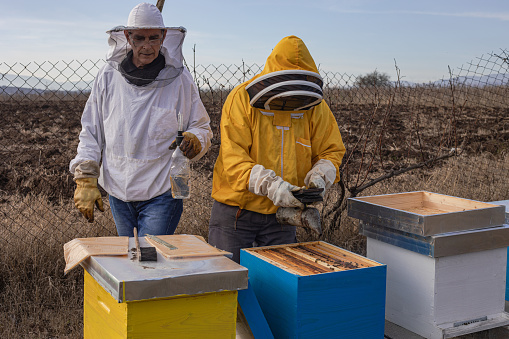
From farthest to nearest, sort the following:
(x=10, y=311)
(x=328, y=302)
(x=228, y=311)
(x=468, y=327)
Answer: (x=10, y=311) → (x=468, y=327) → (x=328, y=302) → (x=228, y=311)

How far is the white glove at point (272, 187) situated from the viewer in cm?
253

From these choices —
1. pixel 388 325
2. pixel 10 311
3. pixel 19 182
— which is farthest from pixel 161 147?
pixel 19 182

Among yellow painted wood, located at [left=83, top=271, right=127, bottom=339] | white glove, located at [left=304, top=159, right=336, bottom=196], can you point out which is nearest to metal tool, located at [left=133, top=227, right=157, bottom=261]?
yellow painted wood, located at [left=83, top=271, right=127, bottom=339]

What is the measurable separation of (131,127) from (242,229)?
0.90 meters

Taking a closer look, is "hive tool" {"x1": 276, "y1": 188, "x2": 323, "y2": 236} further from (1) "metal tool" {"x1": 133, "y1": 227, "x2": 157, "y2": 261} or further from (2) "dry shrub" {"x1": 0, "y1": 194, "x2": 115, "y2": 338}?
(2) "dry shrub" {"x1": 0, "y1": 194, "x2": 115, "y2": 338}

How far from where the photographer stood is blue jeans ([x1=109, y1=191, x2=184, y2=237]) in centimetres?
291

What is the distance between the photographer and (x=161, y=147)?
296cm

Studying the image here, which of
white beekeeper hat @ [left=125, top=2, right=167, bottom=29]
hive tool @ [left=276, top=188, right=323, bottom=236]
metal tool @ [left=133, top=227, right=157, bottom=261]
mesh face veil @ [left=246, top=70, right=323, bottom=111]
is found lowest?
metal tool @ [left=133, top=227, right=157, bottom=261]

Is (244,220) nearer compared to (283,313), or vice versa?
(283,313)

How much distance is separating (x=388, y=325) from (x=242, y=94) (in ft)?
5.24

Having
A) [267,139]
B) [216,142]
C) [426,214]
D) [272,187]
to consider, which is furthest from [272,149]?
[216,142]

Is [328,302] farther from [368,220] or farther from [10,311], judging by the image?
[10,311]

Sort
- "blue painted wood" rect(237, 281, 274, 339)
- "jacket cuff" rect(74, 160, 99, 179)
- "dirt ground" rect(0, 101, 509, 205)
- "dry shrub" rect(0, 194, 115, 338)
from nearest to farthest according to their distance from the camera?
"blue painted wood" rect(237, 281, 274, 339), "jacket cuff" rect(74, 160, 99, 179), "dry shrub" rect(0, 194, 115, 338), "dirt ground" rect(0, 101, 509, 205)

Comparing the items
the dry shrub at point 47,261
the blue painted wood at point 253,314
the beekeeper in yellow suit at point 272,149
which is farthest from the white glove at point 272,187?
the dry shrub at point 47,261
